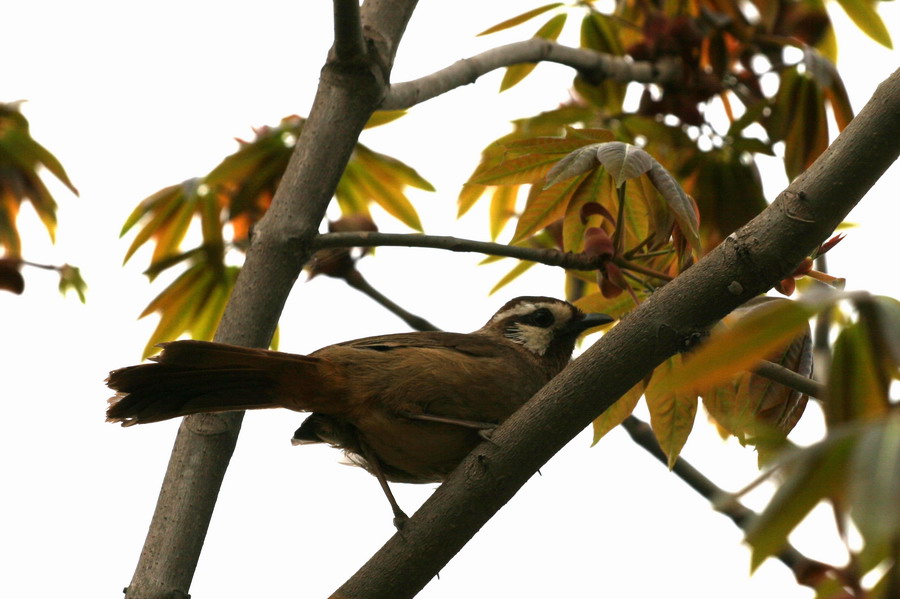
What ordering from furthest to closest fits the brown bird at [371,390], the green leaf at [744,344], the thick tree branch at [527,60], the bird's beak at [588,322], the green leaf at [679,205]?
the bird's beak at [588,322] → the thick tree branch at [527,60] → the brown bird at [371,390] → the green leaf at [679,205] → the green leaf at [744,344]

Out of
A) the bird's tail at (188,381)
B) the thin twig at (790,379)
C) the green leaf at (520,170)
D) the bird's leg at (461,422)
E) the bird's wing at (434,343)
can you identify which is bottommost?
the thin twig at (790,379)

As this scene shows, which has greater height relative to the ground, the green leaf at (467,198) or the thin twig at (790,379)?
the green leaf at (467,198)

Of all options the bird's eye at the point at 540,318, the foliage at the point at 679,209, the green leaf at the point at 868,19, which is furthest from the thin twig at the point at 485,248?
the green leaf at the point at 868,19

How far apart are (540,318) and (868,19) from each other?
5.81ft

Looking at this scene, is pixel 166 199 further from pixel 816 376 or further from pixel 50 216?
pixel 816 376

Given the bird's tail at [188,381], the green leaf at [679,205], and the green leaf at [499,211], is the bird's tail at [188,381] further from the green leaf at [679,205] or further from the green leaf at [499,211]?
the green leaf at [499,211]

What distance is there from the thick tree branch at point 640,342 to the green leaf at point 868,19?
2.02 meters

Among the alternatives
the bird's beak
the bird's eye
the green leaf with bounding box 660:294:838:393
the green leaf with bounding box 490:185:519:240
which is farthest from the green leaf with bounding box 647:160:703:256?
the green leaf with bounding box 490:185:519:240

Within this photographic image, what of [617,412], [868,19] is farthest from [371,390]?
[868,19]

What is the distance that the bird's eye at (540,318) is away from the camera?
13.5ft

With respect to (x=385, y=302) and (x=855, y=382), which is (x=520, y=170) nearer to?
(x=385, y=302)

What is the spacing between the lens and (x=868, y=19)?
4031mm

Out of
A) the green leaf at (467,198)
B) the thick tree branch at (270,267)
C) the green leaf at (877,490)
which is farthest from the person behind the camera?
the green leaf at (467,198)

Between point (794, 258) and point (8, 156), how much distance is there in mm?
3142
